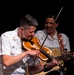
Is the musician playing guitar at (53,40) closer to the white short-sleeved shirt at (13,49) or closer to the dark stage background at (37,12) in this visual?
the dark stage background at (37,12)

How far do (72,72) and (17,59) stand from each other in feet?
5.97

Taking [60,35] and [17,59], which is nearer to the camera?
[17,59]

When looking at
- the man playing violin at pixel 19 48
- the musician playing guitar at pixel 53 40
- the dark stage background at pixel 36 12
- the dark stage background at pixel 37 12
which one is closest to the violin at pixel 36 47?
the man playing violin at pixel 19 48

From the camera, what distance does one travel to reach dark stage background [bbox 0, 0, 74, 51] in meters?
4.66

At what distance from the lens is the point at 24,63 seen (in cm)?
311

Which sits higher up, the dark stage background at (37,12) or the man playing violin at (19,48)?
the dark stage background at (37,12)

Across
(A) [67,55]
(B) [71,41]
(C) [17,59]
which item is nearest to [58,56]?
(A) [67,55]

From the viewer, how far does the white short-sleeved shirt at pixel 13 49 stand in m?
3.04

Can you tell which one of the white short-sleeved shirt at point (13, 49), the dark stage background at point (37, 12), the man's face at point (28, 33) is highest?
the dark stage background at point (37, 12)

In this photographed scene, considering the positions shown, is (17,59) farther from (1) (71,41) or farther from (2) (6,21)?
(1) (71,41)

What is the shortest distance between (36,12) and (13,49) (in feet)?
6.23

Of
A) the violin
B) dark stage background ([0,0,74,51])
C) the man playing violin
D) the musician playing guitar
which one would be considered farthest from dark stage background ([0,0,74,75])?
the man playing violin

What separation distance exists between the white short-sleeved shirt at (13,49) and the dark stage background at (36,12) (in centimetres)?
158

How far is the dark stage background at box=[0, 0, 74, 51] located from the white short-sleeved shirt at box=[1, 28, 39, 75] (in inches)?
62.3
